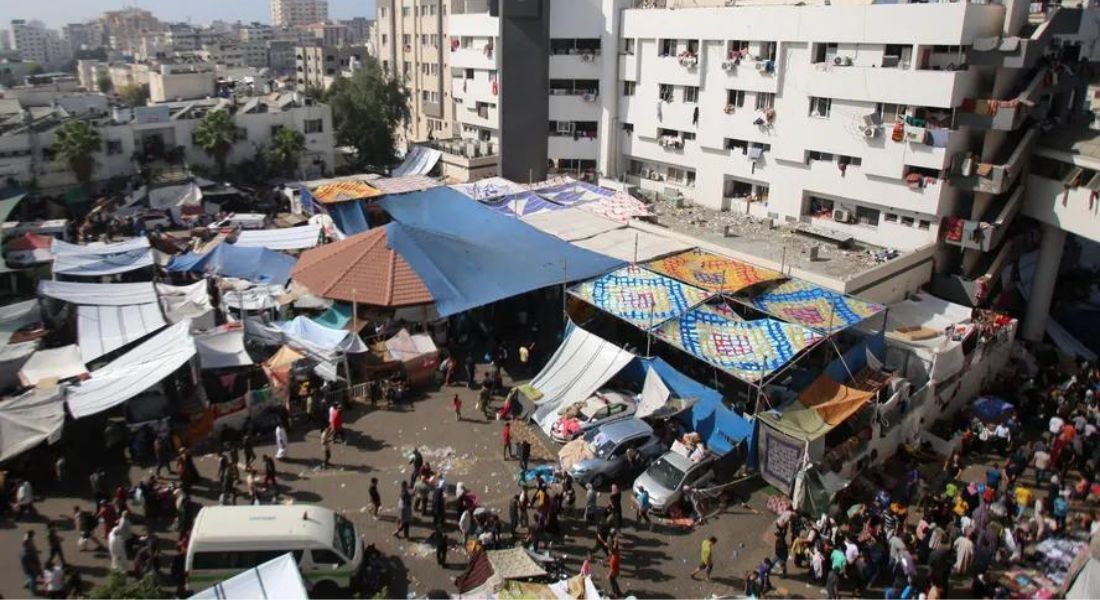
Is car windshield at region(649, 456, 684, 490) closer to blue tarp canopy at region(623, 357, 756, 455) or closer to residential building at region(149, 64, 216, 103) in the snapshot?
blue tarp canopy at region(623, 357, 756, 455)

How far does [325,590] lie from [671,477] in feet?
23.3

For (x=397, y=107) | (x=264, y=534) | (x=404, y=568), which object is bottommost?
(x=404, y=568)

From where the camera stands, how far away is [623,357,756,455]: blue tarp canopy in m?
16.7

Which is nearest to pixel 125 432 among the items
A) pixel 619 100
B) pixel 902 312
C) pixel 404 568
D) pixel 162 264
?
pixel 404 568

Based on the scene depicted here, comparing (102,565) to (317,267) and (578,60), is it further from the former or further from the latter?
(578,60)

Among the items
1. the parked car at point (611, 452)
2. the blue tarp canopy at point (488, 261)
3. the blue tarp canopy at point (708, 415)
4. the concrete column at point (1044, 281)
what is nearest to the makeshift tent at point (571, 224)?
the blue tarp canopy at point (488, 261)

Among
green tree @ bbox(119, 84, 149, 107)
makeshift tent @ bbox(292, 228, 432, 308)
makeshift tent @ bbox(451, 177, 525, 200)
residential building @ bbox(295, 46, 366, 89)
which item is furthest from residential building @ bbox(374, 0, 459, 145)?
green tree @ bbox(119, 84, 149, 107)

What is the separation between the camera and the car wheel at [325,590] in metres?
12.5

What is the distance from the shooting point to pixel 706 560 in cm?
1330

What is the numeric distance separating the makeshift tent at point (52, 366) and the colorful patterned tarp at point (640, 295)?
12.9 metres

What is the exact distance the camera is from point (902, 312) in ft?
71.4

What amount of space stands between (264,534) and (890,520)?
459 inches

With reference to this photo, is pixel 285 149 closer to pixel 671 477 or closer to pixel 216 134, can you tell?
pixel 216 134

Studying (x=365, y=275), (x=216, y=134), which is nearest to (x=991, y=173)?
(x=365, y=275)
